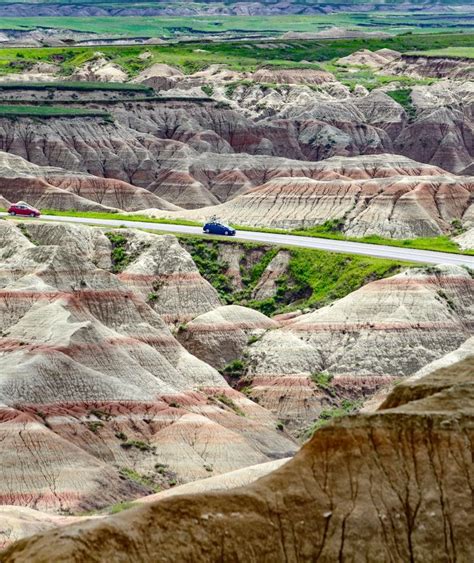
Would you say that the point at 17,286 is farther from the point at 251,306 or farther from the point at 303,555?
the point at 303,555

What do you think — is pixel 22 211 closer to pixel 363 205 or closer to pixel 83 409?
pixel 363 205

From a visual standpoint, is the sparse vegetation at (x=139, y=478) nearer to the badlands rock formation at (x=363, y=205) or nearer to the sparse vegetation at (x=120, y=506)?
the sparse vegetation at (x=120, y=506)

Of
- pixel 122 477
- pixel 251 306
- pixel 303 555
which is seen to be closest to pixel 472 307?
pixel 251 306

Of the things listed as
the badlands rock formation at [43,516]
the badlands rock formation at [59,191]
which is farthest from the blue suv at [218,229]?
the badlands rock formation at [43,516]

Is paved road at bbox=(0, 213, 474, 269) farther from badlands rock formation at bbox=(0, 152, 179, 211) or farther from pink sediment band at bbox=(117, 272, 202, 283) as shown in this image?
pink sediment band at bbox=(117, 272, 202, 283)

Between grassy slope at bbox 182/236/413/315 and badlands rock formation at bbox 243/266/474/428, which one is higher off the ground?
badlands rock formation at bbox 243/266/474/428

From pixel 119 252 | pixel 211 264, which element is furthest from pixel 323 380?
pixel 211 264

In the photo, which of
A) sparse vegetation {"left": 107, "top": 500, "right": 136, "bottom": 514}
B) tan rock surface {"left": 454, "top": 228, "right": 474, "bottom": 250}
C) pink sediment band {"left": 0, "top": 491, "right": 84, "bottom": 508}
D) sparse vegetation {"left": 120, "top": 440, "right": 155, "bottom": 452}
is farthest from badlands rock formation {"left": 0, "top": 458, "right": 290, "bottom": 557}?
tan rock surface {"left": 454, "top": 228, "right": 474, "bottom": 250}
